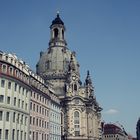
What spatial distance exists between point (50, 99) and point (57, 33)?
77639mm

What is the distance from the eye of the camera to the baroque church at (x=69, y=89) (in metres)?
146

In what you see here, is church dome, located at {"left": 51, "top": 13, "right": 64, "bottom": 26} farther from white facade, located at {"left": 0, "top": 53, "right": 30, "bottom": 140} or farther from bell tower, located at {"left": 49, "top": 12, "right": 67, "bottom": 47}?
white facade, located at {"left": 0, "top": 53, "right": 30, "bottom": 140}

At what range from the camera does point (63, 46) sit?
17388cm

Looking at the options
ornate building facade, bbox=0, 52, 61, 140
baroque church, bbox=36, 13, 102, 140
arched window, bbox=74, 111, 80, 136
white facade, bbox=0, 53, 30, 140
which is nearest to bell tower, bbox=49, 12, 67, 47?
baroque church, bbox=36, 13, 102, 140

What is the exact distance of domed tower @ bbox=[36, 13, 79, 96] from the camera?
160m

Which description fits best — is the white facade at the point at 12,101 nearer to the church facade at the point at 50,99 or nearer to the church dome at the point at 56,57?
the church facade at the point at 50,99

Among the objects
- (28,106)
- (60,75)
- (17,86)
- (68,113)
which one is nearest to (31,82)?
(28,106)

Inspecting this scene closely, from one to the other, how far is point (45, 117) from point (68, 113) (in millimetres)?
→ 48188

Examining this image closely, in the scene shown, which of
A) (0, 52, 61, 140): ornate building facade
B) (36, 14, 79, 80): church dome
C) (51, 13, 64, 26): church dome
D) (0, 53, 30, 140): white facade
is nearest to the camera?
(0, 53, 30, 140): white facade

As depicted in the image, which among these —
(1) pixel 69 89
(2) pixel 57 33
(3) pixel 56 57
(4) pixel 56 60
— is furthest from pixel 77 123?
(2) pixel 57 33

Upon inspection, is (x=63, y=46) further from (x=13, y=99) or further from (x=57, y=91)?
(x=13, y=99)

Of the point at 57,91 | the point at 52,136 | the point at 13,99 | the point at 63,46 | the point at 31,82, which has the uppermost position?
the point at 63,46

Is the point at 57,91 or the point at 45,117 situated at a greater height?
the point at 57,91

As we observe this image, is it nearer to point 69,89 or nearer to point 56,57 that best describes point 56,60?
point 56,57
